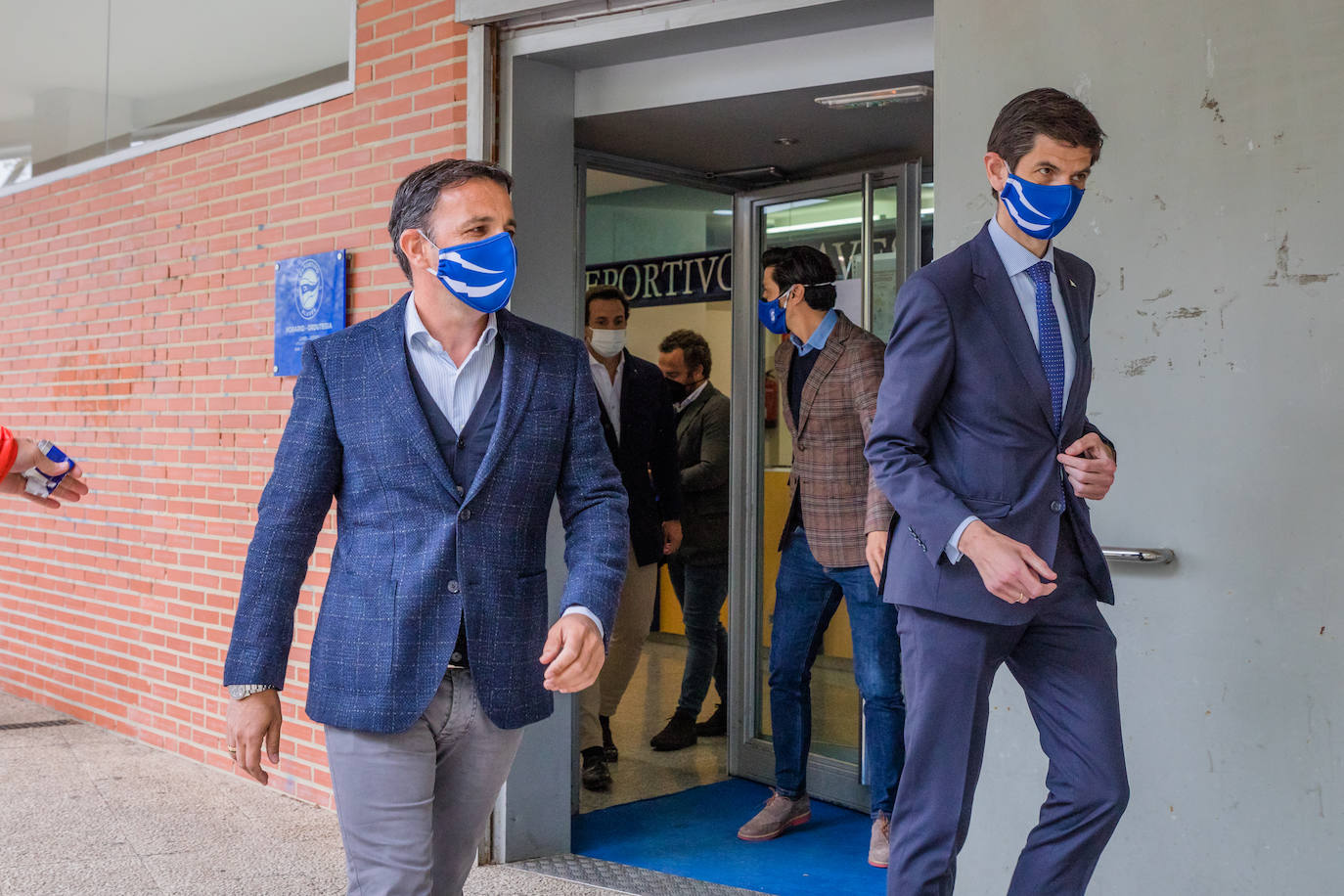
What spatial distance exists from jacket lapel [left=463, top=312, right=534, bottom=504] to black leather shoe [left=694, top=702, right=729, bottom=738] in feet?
13.9

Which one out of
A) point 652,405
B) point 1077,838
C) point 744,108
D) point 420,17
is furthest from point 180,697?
point 1077,838

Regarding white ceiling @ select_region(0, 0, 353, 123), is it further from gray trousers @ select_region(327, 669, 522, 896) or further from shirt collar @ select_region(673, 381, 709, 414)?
gray trousers @ select_region(327, 669, 522, 896)

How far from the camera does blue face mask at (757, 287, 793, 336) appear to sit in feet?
16.1

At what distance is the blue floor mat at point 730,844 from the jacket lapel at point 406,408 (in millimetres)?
2518

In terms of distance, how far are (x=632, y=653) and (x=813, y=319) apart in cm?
167

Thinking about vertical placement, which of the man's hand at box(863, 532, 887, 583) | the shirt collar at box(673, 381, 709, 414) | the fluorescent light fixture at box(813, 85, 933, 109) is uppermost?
the fluorescent light fixture at box(813, 85, 933, 109)

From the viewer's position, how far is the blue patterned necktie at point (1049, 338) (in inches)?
104

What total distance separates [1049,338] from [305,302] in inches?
129

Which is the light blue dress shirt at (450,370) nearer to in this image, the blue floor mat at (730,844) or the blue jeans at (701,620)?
the blue floor mat at (730,844)

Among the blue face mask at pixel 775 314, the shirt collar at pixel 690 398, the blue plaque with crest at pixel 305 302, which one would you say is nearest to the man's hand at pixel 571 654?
the blue face mask at pixel 775 314

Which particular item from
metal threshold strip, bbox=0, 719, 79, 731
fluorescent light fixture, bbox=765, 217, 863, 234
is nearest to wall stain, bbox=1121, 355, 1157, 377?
fluorescent light fixture, bbox=765, 217, 863, 234

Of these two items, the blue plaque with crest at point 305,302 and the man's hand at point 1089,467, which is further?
the blue plaque with crest at point 305,302

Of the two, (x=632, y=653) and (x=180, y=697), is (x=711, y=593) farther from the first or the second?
(x=180, y=697)

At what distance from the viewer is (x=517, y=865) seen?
4.46 meters
